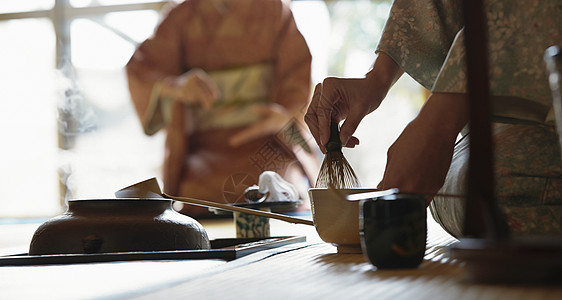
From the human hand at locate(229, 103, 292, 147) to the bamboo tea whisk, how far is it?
92.1 inches

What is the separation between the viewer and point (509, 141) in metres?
1.13

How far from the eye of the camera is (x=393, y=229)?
2.63 feet

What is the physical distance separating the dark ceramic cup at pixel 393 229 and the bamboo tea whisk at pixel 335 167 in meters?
0.31

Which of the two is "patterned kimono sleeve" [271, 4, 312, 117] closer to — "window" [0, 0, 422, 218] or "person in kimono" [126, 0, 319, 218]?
"person in kimono" [126, 0, 319, 218]

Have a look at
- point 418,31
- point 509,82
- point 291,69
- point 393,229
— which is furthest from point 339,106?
point 291,69

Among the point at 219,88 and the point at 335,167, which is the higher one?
the point at 219,88

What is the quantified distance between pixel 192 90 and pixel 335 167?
245 cm

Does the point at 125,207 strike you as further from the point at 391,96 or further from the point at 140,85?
the point at 391,96

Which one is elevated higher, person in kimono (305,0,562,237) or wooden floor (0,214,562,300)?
person in kimono (305,0,562,237)

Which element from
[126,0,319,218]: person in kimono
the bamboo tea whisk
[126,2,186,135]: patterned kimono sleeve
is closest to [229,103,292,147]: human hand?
[126,0,319,218]: person in kimono

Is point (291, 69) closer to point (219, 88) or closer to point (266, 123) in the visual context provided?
point (266, 123)

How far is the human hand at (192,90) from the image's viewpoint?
138 inches

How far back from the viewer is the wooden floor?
2.14ft

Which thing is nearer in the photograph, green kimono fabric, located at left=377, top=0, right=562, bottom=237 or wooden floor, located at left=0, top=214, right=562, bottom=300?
wooden floor, located at left=0, top=214, right=562, bottom=300
